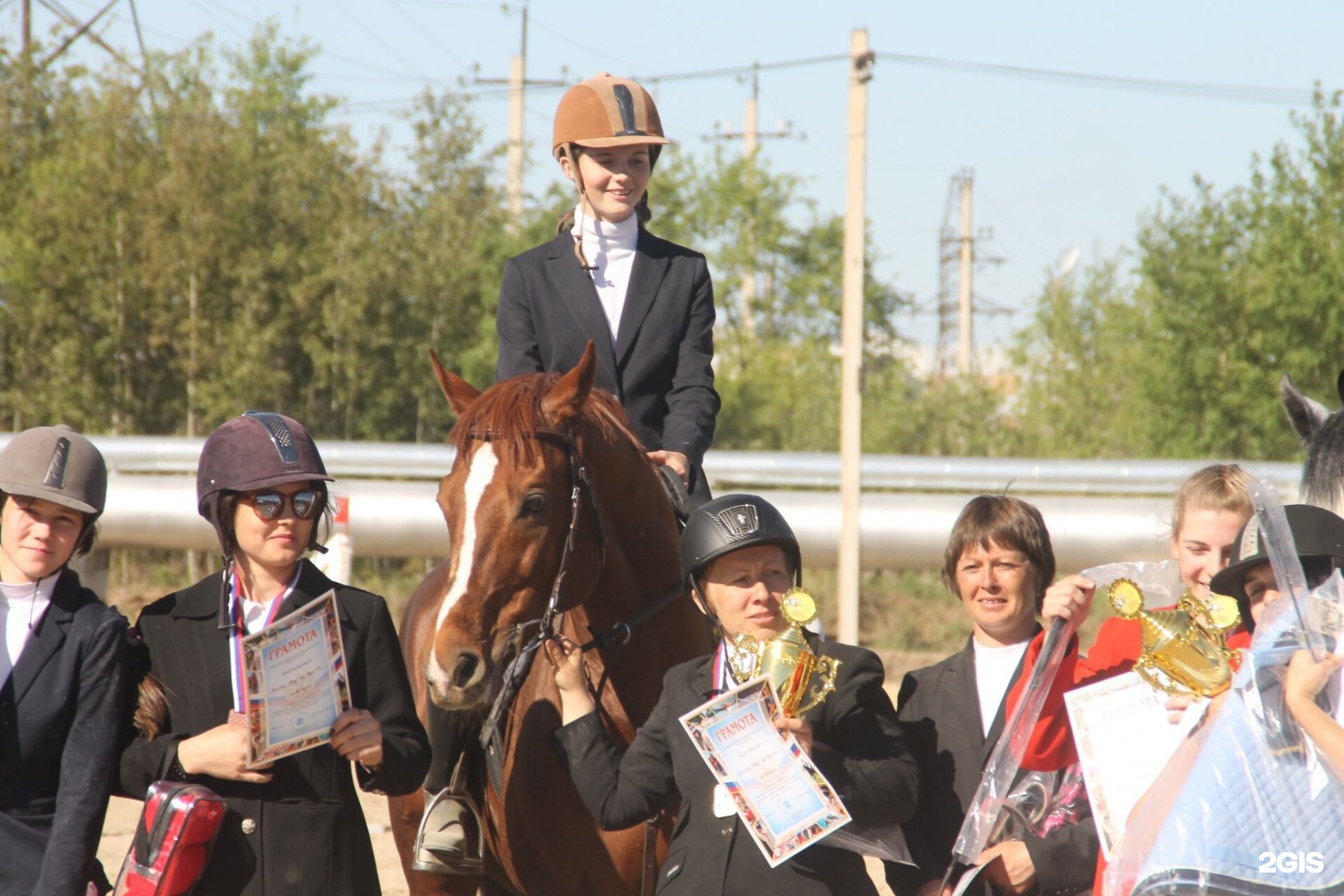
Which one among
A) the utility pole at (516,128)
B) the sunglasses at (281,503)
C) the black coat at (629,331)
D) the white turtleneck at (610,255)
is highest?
the utility pole at (516,128)

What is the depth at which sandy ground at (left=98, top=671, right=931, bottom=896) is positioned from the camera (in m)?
7.03

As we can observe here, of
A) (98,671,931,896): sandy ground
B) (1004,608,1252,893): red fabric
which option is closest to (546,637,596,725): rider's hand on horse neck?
(1004,608,1252,893): red fabric

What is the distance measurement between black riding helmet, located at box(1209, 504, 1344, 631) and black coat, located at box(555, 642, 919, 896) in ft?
2.71

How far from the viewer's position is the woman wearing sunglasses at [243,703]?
2.97m

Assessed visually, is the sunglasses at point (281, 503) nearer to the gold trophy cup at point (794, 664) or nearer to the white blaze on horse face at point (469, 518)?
the white blaze on horse face at point (469, 518)

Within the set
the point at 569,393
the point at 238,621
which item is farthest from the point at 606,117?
the point at 238,621

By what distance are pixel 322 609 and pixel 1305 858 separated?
1.98 meters

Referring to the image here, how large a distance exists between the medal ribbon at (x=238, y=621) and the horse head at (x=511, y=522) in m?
0.37

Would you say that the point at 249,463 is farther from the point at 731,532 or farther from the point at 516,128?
the point at 516,128

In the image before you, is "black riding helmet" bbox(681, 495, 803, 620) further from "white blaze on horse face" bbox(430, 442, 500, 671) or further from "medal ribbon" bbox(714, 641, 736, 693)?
"white blaze on horse face" bbox(430, 442, 500, 671)

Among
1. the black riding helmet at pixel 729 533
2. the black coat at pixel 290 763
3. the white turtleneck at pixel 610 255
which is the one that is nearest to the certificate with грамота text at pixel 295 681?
the black coat at pixel 290 763

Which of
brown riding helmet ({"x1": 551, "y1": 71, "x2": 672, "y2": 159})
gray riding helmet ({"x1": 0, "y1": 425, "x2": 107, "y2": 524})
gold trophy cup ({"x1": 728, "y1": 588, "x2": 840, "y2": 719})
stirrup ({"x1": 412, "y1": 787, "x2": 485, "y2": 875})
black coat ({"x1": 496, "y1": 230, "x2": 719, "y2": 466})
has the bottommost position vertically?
stirrup ({"x1": 412, "y1": 787, "x2": 485, "y2": 875})

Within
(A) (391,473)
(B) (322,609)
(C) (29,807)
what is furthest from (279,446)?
(A) (391,473)

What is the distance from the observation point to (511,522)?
134 inches
